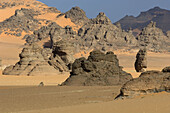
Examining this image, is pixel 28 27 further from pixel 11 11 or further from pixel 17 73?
pixel 17 73

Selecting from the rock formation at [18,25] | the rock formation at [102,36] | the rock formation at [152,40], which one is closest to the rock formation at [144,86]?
the rock formation at [102,36]

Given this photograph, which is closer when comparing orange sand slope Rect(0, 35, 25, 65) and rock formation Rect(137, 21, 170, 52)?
orange sand slope Rect(0, 35, 25, 65)

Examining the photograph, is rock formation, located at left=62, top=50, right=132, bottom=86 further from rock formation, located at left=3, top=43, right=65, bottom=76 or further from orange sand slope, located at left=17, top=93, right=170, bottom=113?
rock formation, located at left=3, top=43, right=65, bottom=76

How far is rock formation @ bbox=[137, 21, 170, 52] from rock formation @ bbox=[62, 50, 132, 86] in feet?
195

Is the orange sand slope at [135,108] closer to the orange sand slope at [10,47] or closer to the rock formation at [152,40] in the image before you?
the orange sand slope at [10,47]

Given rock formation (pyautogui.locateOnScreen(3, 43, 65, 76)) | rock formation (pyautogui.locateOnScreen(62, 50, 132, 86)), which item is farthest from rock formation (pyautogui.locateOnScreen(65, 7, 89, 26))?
rock formation (pyautogui.locateOnScreen(62, 50, 132, 86))

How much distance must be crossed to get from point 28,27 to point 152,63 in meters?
38.1

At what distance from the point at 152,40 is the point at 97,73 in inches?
2599

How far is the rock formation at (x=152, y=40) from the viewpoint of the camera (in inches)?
3036

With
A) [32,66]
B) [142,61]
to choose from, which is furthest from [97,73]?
[142,61]

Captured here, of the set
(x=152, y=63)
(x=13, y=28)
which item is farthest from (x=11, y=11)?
(x=152, y=63)

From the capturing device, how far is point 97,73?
17109mm

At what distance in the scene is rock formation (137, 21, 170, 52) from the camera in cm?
7712

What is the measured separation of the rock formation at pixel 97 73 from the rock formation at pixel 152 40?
5940 centimetres
